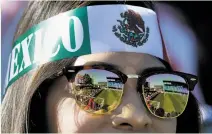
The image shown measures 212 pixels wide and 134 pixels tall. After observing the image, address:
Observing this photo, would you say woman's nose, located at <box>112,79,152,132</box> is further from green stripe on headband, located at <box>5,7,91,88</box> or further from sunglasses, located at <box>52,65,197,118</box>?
green stripe on headband, located at <box>5,7,91,88</box>

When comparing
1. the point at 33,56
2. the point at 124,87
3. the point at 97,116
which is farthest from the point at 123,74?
the point at 33,56

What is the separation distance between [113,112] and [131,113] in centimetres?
6

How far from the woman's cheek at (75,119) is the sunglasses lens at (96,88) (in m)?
0.03

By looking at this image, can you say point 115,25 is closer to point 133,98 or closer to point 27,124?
point 133,98

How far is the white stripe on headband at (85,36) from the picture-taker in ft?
5.03

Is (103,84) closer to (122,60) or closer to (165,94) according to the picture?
(122,60)

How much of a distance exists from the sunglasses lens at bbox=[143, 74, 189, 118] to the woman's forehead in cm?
5

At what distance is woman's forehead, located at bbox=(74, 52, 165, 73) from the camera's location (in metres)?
1.49

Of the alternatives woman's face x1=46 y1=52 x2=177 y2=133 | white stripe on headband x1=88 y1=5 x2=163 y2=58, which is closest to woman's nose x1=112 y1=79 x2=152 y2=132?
woman's face x1=46 y1=52 x2=177 y2=133

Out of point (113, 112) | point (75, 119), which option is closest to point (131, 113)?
point (113, 112)

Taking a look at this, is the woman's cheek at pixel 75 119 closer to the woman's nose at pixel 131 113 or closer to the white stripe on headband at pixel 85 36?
the woman's nose at pixel 131 113

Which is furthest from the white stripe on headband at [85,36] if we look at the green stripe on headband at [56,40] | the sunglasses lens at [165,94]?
the sunglasses lens at [165,94]

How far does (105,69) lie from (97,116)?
0.15 meters

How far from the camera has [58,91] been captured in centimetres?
152
